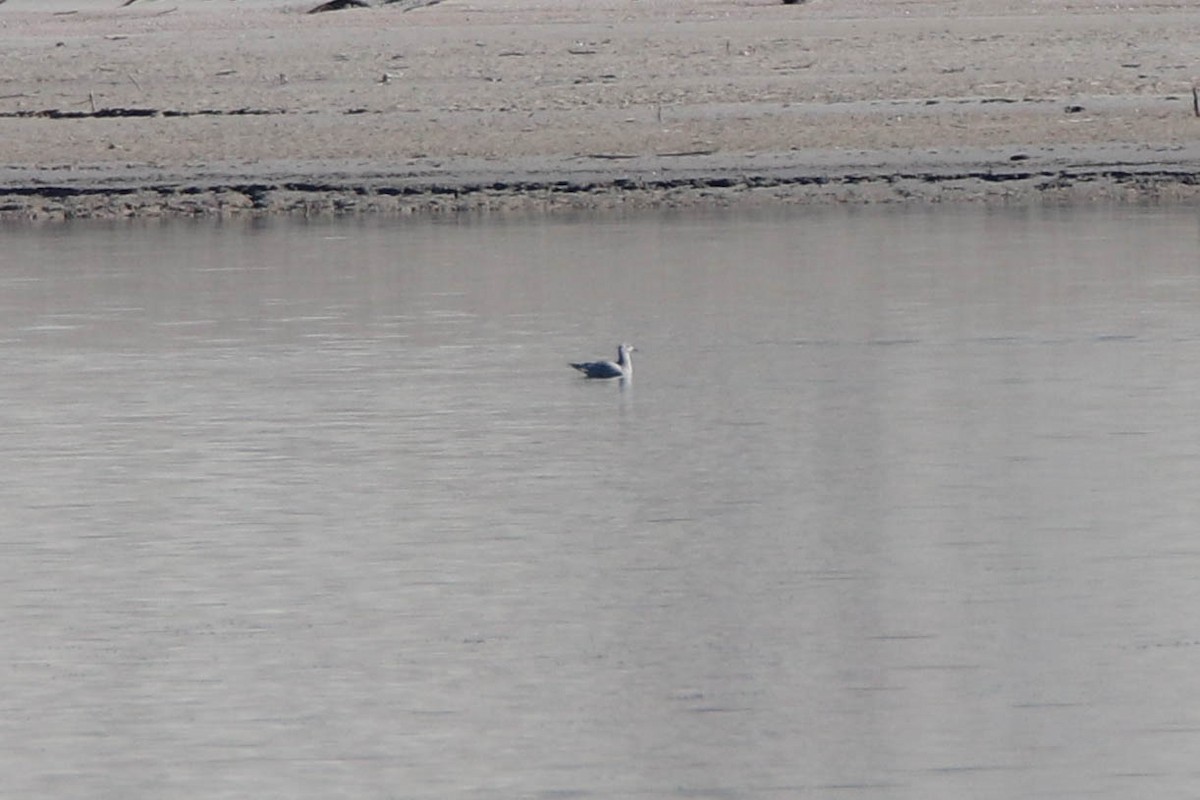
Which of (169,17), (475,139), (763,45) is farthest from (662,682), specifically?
(169,17)

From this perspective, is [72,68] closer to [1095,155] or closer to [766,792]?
[1095,155]

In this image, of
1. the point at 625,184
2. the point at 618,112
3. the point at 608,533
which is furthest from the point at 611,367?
the point at 618,112

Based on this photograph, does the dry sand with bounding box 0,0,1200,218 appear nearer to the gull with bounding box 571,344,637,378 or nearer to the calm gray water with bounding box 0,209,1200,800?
the calm gray water with bounding box 0,209,1200,800

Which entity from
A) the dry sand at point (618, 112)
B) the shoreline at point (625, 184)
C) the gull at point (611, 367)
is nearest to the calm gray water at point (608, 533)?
the gull at point (611, 367)

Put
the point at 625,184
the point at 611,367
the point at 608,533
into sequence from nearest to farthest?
1. the point at 608,533
2. the point at 611,367
3. the point at 625,184

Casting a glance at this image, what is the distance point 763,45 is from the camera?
24.8 metres

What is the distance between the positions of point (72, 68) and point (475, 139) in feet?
23.5

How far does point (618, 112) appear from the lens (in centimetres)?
2094

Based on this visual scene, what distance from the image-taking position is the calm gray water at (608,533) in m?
5.82

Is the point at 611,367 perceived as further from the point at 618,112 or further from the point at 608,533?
the point at 618,112

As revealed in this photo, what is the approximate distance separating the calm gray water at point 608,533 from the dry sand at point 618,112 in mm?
3557

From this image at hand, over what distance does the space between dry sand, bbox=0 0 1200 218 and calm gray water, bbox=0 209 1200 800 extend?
356 cm

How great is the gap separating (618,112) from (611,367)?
1035 cm

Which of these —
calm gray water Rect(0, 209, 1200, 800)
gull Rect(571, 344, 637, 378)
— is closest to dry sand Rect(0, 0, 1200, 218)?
calm gray water Rect(0, 209, 1200, 800)
